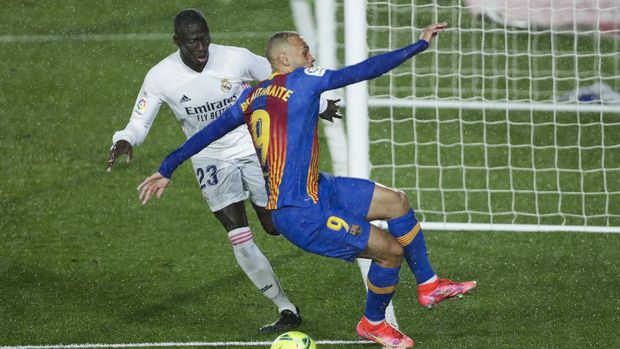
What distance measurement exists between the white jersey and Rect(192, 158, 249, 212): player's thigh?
0.06m

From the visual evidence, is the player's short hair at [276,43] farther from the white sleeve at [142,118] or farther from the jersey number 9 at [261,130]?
the white sleeve at [142,118]

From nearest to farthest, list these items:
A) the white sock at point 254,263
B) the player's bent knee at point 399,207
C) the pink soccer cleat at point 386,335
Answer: the player's bent knee at point 399,207
the pink soccer cleat at point 386,335
the white sock at point 254,263

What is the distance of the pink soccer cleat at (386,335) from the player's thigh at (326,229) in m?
0.65

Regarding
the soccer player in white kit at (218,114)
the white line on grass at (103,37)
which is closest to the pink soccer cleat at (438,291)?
the soccer player in white kit at (218,114)

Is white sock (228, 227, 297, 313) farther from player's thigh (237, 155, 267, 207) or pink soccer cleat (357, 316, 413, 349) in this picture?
pink soccer cleat (357, 316, 413, 349)

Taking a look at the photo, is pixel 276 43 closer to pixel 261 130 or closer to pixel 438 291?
pixel 261 130

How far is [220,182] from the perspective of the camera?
809 centimetres

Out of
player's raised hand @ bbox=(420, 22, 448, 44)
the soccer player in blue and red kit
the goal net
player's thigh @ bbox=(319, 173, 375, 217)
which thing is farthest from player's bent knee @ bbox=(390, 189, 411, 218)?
the goal net

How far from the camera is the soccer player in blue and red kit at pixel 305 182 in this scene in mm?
6996

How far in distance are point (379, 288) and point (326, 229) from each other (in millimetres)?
578

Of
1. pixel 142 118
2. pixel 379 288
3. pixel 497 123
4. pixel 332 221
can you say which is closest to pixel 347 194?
pixel 332 221

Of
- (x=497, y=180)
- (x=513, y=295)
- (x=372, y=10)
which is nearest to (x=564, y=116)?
(x=497, y=180)

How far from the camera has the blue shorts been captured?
7016mm

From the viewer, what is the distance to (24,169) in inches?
458
